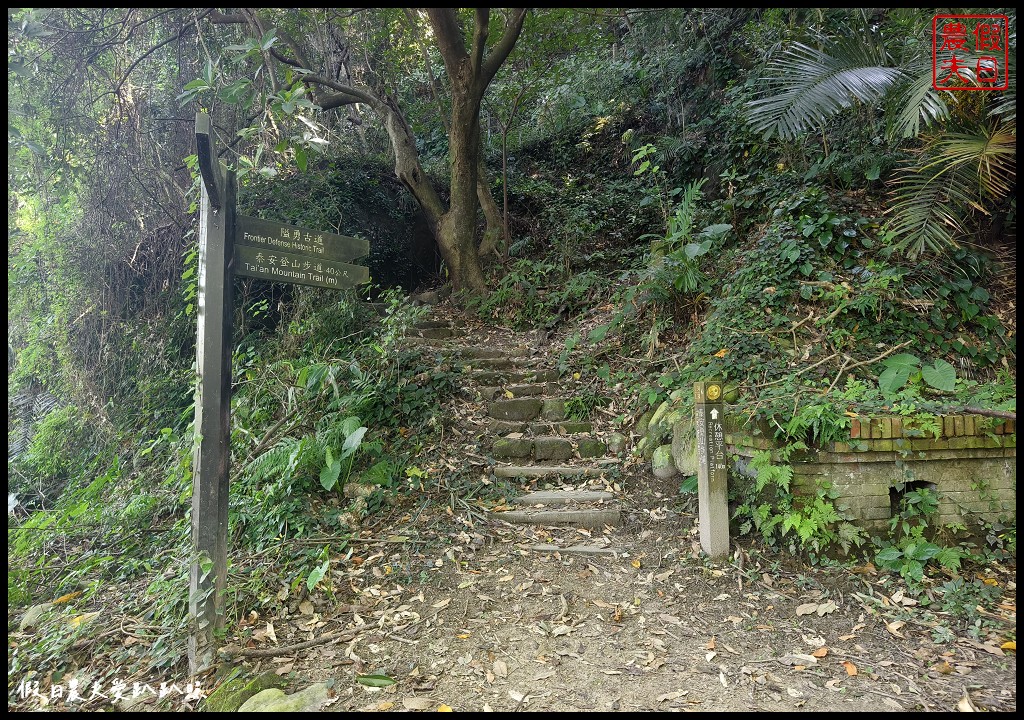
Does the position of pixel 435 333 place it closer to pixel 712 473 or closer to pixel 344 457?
pixel 344 457

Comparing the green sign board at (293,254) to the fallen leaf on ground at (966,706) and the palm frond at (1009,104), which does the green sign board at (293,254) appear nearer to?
the fallen leaf on ground at (966,706)

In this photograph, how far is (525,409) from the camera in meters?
5.38

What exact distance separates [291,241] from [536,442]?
2.74 metres

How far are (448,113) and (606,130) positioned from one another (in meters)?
3.25

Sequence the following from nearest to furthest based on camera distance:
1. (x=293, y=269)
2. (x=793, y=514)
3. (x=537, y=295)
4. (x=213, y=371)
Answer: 1. (x=213, y=371)
2. (x=293, y=269)
3. (x=793, y=514)
4. (x=537, y=295)

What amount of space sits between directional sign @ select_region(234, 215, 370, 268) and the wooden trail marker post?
2582 mm

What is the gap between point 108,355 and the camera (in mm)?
A: 7078

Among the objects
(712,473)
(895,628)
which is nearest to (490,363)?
(712,473)

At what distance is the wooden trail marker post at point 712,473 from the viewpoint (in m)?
3.47

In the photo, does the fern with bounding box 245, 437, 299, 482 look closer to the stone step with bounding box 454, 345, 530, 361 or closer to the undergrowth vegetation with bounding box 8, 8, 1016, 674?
the undergrowth vegetation with bounding box 8, 8, 1016, 674

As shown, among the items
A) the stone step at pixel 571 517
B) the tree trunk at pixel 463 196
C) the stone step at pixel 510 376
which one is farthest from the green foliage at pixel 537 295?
the stone step at pixel 571 517

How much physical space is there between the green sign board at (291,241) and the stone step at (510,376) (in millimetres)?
2574

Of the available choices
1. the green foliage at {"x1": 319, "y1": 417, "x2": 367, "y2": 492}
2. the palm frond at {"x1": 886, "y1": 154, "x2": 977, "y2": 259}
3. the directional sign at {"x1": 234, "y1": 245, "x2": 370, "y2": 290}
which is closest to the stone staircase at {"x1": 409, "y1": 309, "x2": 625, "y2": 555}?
the green foliage at {"x1": 319, "y1": 417, "x2": 367, "y2": 492}

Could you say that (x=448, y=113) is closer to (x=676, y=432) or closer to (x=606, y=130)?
(x=606, y=130)
